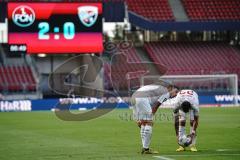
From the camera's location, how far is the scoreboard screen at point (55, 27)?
50.4 m

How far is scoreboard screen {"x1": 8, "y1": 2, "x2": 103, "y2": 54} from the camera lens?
50.4m

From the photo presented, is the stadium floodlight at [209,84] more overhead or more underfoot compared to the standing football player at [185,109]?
more underfoot

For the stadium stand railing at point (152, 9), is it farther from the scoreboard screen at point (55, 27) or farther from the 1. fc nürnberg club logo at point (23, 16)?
the 1. fc nürnberg club logo at point (23, 16)

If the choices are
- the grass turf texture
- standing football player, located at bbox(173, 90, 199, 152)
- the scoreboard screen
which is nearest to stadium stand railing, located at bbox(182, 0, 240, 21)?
the scoreboard screen

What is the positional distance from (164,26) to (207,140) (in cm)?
3770

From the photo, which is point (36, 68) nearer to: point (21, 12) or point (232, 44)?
point (21, 12)

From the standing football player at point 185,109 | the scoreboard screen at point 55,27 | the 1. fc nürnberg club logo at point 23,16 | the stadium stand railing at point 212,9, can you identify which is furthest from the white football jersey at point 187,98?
the stadium stand railing at point 212,9

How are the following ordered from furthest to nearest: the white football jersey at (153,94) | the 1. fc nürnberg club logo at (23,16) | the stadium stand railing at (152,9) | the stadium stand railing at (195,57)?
the stadium stand railing at (152,9) < the stadium stand railing at (195,57) < the 1. fc nürnberg club logo at (23,16) < the white football jersey at (153,94)

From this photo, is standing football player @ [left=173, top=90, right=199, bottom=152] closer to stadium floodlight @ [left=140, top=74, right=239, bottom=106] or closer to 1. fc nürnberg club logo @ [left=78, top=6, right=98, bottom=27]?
1. fc nürnberg club logo @ [left=78, top=6, right=98, bottom=27]

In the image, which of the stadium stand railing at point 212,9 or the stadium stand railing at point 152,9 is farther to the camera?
the stadium stand railing at point 212,9

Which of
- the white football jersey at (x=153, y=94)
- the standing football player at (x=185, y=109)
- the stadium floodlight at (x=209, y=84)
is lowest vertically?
the stadium floodlight at (x=209, y=84)

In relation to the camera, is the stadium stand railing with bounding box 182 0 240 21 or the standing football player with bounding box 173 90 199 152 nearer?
the standing football player with bounding box 173 90 199 152

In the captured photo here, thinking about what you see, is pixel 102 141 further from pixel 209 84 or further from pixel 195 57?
pixel 195 57

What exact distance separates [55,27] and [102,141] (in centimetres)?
2892
